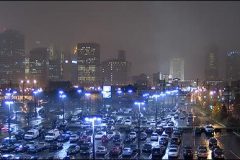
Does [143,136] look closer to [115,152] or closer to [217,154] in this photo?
[115,152]

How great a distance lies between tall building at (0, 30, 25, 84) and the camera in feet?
309

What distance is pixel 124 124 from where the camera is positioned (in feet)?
107

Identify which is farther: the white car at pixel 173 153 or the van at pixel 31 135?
the van at pixel 31 135

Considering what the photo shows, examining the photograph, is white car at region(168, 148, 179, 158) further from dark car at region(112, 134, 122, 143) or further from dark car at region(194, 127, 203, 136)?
dark car at region(194, 127, 203, 136)

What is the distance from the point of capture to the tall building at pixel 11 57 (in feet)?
309

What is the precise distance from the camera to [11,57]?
101 meters

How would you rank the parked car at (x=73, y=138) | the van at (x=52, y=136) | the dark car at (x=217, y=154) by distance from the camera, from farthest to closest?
the van at (x=52, y=136), the parked car at (x=73, y=138), the dark car at (x=217, y=154)

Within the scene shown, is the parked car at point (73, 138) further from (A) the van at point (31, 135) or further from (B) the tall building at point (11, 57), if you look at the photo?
(B) the tall building at point (11, 57)

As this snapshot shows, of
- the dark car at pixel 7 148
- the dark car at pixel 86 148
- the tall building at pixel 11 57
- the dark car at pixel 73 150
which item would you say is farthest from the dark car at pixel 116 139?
the tall building at pixel 11 57

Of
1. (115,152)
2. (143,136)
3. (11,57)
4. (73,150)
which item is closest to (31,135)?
(73,150)

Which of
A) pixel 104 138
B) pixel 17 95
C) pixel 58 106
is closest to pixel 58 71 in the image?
pixel 17 95

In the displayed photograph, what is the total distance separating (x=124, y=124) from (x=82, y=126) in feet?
11.2

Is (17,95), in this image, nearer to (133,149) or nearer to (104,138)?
(104,138)

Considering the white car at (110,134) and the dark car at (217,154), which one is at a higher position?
the dark car at (217,154)
